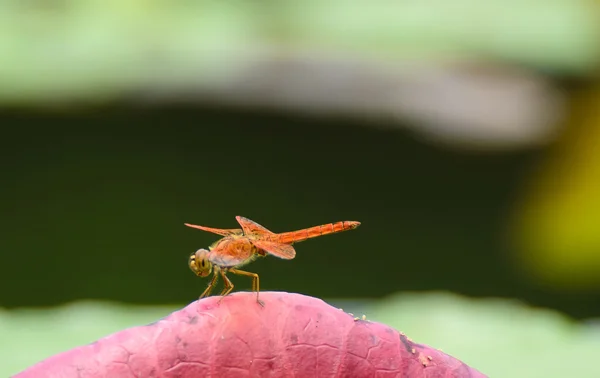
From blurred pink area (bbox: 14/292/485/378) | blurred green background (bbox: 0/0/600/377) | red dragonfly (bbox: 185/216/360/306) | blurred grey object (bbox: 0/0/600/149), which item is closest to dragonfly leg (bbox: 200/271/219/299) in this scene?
red dragonfly (bbox: 185/216/360/306)

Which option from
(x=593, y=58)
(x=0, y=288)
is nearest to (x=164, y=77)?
(x=0, y=288)

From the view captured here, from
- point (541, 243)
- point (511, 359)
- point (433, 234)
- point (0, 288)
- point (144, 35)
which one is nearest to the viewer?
point (511, 359)

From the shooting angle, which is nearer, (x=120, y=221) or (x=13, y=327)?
(x=13, y=327)

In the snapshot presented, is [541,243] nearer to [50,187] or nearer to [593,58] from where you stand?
[593,58]

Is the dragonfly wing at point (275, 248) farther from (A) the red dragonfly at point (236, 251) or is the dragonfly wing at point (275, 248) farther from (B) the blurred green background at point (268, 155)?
(B) the blurred green background at point (268, 155)

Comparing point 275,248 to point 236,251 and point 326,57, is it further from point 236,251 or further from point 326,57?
point 326,57

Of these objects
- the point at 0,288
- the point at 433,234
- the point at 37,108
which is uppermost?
the point at 37,108

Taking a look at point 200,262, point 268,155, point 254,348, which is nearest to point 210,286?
point 200,262
